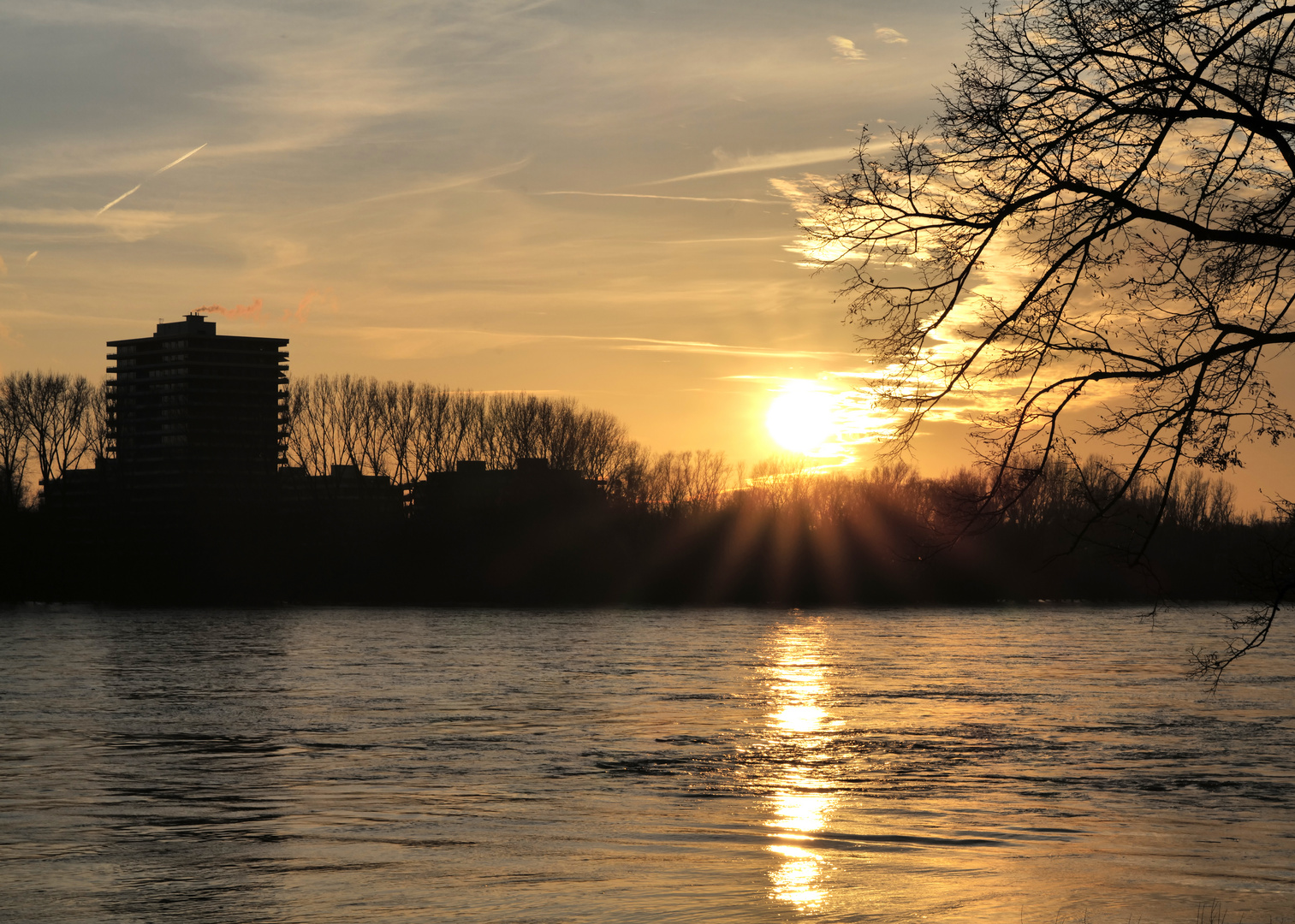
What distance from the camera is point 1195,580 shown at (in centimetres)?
12862

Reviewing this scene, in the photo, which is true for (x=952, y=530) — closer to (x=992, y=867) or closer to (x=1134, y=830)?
(x=992, y=867)

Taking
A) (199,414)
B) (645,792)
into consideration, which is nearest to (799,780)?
(645,792)

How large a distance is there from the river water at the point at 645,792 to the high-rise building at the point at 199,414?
80.6m

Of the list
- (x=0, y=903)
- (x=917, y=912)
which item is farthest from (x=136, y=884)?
(x=917, y=912)

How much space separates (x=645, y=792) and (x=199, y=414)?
6432 inches

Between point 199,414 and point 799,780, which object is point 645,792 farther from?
point 199,414

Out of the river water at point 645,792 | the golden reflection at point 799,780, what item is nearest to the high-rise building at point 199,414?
→ the river water at point 645,792

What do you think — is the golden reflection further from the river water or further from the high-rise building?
the high-rise building

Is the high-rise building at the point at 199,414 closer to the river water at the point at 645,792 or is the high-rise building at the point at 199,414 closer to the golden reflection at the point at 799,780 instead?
the river water at the point at 645,792

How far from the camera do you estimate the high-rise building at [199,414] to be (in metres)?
130

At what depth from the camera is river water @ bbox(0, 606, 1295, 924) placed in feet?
46.9

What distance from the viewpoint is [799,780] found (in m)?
23.5

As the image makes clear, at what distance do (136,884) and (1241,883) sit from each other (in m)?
12.2

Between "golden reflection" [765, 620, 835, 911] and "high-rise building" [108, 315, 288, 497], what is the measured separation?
8866 centimetres
